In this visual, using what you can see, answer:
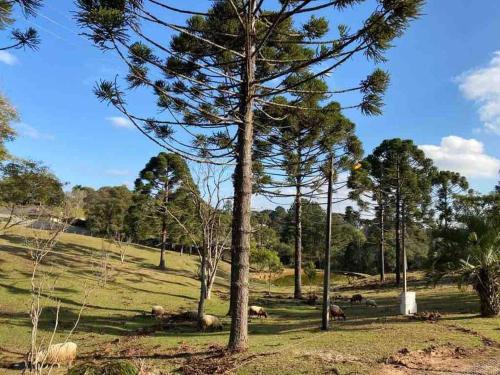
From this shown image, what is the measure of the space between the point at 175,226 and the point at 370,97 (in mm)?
26394

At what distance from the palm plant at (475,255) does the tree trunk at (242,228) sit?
8.59m

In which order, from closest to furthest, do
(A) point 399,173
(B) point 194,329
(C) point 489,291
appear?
(C) point 489,291 → (B) point 194,329 → (A) point 399,173

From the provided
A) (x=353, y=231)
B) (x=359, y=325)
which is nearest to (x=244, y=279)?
(x=359, y=325)

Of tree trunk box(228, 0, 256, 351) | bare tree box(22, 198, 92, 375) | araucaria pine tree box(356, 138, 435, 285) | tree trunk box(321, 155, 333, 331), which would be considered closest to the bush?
bare tree box(22, 198, 92, 375)

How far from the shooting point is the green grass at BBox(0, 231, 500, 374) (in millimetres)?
8289

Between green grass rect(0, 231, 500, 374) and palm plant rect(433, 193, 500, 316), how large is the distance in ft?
2.86

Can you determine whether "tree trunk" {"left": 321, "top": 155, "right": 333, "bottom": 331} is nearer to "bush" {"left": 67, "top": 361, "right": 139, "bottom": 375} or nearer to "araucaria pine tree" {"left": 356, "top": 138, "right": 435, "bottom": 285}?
"bush" {"left": 67, "top": 361, "right": 139, "bottom": 375}

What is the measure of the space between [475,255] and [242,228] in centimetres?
886

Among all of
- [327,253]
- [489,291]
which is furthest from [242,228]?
[489,291]

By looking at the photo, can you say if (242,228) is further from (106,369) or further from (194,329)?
(194,329)

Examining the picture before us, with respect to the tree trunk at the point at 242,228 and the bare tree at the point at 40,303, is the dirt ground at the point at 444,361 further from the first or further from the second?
the bare tree at the point at 40,303

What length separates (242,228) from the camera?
7977mm

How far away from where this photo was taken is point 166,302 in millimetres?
21312

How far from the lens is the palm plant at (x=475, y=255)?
13648 millimetres
